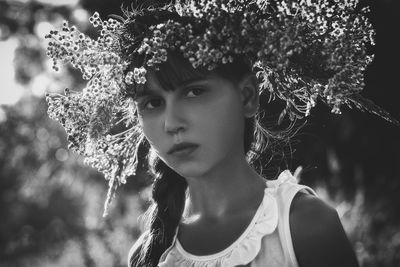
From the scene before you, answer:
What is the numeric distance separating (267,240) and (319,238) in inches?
7.6

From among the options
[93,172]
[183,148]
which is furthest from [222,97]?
[93,172]

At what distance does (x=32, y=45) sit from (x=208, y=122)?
3501 millimetres

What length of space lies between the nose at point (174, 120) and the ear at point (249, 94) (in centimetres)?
28

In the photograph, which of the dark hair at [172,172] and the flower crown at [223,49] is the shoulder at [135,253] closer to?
the dark hair at [172,172]

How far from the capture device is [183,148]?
1895 mm

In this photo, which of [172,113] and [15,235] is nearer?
[172,113]

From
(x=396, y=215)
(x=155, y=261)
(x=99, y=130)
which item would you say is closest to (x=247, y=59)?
(x=99, y=130)

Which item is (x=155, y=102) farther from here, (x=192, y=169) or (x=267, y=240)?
(x=267, y=240)

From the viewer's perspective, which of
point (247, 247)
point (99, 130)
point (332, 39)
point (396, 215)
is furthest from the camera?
point (396, 215)

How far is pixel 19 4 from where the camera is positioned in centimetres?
487

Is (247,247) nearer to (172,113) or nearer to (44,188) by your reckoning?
(172,113)

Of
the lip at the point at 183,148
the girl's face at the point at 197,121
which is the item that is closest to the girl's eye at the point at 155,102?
the girl's face at the point at 197,121

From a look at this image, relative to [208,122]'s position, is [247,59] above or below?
above

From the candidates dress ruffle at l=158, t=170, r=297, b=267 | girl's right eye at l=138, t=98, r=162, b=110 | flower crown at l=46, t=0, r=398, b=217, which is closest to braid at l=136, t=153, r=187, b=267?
dress ruffle at l=158, t=170, r=297, b=267
